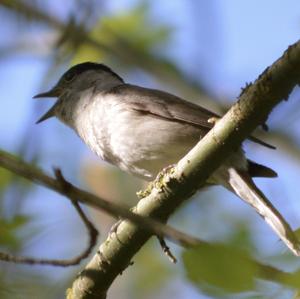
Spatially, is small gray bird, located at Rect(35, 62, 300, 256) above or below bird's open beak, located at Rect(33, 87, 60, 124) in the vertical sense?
above

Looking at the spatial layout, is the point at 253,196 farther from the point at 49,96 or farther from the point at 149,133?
the point at 49,96

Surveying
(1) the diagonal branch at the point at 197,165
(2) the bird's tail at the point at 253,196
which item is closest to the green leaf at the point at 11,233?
(1) the diagonal branch at the point at 197,165

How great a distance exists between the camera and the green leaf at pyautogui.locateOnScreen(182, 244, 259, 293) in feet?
4.81

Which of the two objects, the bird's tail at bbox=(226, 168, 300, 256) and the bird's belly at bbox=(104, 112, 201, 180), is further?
the bird's belly at bbox=(104, 112, 201, 180)

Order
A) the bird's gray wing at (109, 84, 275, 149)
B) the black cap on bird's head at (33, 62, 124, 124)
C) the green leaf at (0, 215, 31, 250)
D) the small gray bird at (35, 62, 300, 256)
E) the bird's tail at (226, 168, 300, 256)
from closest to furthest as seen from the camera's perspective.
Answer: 1. the green leaf at (0, 215, 31, 250)
2. the bird's tail at (226, 168, 300, 256)
3. the small gray bird at (35, 62, 300, 256)
4. the bird's gray wing at (109, 84, 275, 149)
5. the black cap on bird's head at (33, 62, 124, 124)

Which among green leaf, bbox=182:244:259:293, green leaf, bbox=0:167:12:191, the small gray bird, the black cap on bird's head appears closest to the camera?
green leaf, bbox=182:244:259:293

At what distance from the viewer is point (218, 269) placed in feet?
4.78

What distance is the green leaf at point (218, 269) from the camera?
4.81 ft

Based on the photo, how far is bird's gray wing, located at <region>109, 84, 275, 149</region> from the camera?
4293 millimetres

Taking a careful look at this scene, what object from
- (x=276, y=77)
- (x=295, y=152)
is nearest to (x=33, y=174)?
(x=276, y=77)

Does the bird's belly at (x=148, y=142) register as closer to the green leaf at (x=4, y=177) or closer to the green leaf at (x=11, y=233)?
the green leaf at (x=4, y=177)

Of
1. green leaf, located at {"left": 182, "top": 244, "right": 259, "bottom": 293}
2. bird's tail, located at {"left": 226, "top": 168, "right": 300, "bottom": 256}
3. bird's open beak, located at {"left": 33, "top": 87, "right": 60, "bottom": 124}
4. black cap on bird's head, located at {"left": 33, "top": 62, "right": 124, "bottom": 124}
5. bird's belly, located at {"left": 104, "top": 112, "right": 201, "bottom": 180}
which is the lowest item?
bird's open beak, located at {"left": 33, "top": 87, "right": 60, "bottom": 124}

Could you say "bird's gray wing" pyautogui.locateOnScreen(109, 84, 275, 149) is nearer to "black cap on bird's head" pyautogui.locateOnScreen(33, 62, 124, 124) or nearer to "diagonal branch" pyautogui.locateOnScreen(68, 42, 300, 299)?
"black cap on bird's head" pyautogui.locateOnScreen(33, 62, 124, 124)

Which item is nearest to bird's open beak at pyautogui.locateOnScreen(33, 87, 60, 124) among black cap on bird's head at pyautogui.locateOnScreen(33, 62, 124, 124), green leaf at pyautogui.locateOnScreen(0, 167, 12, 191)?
black cap on bird's head at pyautogui.locateOnScreen(33, 62, 124, 124)
